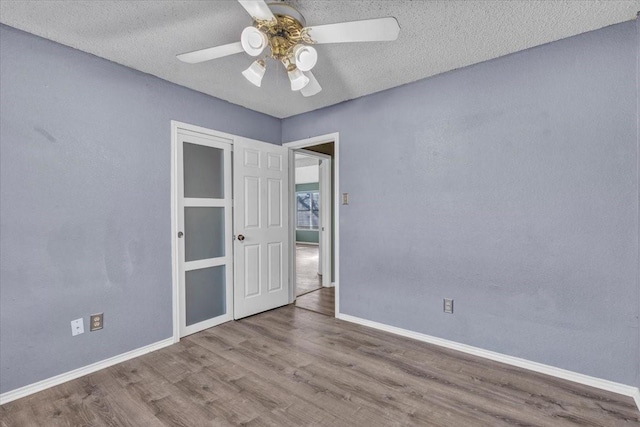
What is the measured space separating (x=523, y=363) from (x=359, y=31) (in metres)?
2.59

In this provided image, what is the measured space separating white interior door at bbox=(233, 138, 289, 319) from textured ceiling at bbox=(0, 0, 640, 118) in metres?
0.99

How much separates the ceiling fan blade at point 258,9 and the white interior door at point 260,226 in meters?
1.95

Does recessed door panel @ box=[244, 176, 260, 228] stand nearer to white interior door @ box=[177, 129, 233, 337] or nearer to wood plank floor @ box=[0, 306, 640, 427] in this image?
white interior door @ box=[177, 129, 233, 337]

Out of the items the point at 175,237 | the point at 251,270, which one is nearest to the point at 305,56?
the point at 175,237

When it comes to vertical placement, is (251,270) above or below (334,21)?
below

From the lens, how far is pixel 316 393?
78.7 inches

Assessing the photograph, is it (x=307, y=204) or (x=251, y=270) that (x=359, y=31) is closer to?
(x=251, y=270)

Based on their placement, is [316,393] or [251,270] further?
[251,270]

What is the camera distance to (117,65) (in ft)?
8.02

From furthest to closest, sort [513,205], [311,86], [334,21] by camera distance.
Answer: [513,205]
[311,86]
[334,21]

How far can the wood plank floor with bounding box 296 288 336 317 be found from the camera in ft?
12.0

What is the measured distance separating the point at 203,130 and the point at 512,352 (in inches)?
133

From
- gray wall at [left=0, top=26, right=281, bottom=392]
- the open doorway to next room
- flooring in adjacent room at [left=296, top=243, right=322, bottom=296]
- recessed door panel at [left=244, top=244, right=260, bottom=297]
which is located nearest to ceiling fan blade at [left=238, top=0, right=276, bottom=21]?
gray wall at [left=0, top=26, right=281, bottom=392]

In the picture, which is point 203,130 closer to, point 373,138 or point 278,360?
point 373,138
